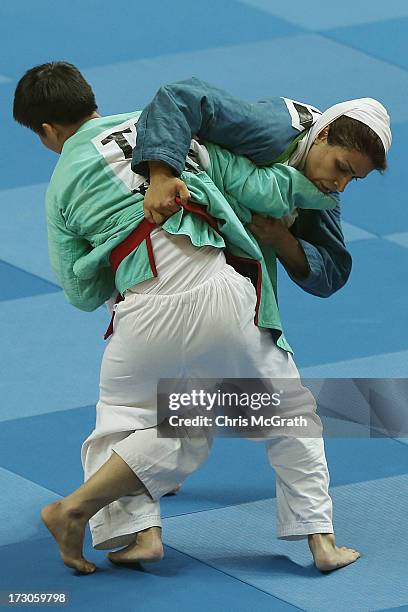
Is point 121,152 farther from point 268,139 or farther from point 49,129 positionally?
point 268,139

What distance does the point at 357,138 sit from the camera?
15.5ft

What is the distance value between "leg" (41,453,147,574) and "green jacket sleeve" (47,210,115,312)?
0.54 metres

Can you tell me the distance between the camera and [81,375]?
6.50m

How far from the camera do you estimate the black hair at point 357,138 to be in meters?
4.72

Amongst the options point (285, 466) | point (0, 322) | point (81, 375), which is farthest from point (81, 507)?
point (0, 322)

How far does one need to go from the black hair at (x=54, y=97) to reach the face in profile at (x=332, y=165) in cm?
75

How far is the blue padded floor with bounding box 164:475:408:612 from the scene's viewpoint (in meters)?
4.85

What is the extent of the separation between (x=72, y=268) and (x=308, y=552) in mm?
1256

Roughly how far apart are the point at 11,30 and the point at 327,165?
19.7 ft

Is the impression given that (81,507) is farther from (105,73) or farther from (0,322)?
(105,73)

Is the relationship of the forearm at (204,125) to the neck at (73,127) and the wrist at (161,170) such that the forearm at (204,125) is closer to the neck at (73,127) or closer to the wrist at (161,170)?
the wrist at (161,170)

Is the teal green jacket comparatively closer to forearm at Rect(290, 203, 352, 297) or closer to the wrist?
the wrist

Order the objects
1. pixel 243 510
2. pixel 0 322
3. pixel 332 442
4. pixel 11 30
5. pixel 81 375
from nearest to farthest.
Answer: pixel 243 510 < pixel 332 442 < pixel 81 375 < pixel 0 322 < pixel 11 30

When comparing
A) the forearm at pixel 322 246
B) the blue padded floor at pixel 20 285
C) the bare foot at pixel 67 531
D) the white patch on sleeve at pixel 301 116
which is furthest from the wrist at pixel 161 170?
the blue padded floor at pixel 20 285
